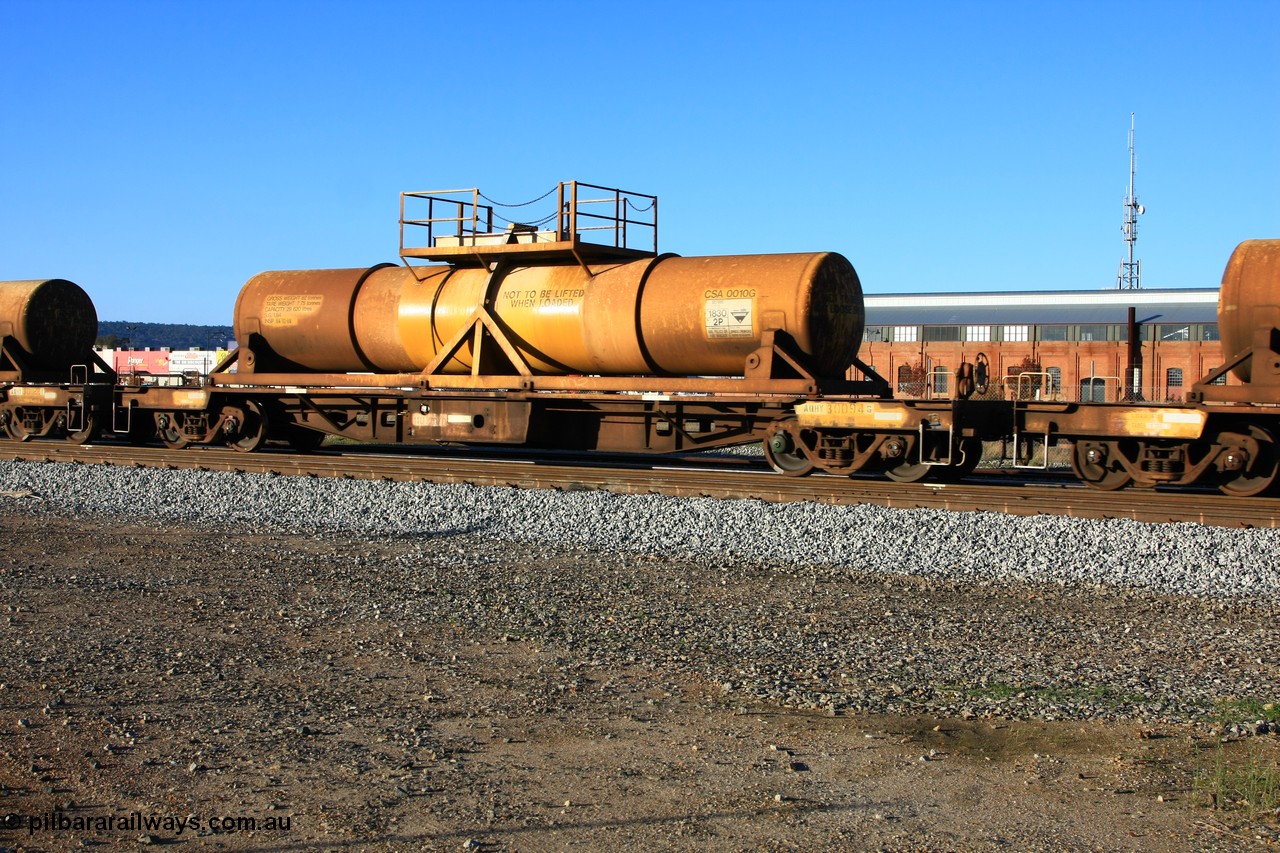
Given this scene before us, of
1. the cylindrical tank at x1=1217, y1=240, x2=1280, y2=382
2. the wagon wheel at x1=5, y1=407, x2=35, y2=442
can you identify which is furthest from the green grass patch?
the wagon wheel at x1=5, y1=407, x2=35, y2=442

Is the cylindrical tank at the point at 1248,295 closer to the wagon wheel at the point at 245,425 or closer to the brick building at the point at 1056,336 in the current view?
the wagon wheel at the point at 245,425

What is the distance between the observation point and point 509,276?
699 inches

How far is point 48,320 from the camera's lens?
23.4m

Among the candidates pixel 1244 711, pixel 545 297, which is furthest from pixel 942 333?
pixel 1244 711

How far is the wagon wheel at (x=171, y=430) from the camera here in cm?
2083

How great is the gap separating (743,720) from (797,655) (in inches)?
55.7

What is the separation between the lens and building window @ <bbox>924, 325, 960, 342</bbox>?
204 feet

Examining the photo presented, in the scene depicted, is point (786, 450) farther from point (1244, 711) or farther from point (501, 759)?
point (501, 759)

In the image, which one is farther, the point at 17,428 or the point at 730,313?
the point at 17,428

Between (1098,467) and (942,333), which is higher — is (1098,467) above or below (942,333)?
below

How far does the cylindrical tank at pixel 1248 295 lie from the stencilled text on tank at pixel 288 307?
13210 millimetres

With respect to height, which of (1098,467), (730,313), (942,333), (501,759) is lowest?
(501,759)

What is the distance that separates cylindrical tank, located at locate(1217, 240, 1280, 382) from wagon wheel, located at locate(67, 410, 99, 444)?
18290 mm

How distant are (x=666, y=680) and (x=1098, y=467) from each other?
31.7 ft
